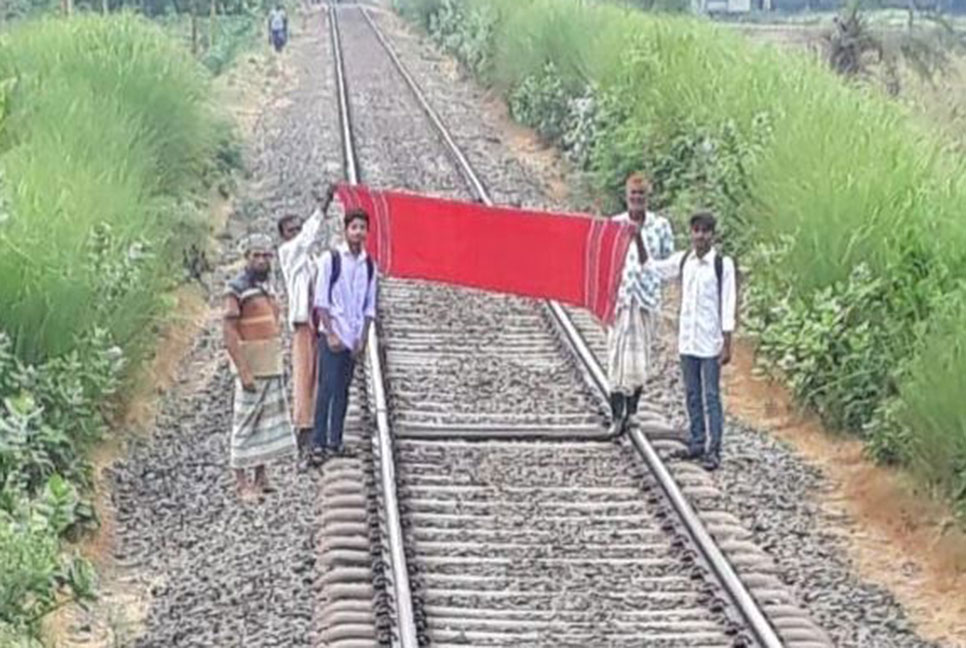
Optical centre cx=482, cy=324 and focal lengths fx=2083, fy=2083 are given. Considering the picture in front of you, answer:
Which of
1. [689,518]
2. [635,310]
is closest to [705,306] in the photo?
[635,310]

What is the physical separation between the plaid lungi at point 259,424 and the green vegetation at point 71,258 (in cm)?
97

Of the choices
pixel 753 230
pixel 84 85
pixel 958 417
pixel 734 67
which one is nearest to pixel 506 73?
pixel 734 67

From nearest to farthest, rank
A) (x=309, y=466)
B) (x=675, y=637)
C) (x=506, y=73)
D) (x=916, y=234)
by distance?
(x=675, y=637), (x=309, y=466), (x=916, y=234), (x=506, y=73)

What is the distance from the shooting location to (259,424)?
40.2 feet

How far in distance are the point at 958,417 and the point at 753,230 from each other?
6.00 m

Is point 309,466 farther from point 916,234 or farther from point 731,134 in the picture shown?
point 731,134

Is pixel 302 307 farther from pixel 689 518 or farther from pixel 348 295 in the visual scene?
pixel 689 518

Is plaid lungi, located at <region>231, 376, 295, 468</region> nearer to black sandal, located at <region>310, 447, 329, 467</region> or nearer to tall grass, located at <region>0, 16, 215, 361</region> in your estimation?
black sandal, located at <region>310, 447, 329, 467</region>

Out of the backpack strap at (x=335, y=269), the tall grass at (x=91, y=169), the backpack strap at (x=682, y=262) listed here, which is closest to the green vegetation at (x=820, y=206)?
the backpack strap at (x=682, y=262)

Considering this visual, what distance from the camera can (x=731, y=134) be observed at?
1958 cm

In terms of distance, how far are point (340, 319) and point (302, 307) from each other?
0.28 m

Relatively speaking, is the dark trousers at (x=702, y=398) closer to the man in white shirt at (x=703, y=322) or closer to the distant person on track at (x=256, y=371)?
the man in white shirt at (x=703, y=322)

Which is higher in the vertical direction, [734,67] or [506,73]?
[734,67]

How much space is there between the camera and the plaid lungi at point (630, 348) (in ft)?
43.5
